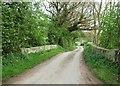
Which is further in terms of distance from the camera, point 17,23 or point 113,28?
point 17,23

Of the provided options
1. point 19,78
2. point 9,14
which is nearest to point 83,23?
point 9,14

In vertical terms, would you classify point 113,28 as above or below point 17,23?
below

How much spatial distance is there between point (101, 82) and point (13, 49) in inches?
339

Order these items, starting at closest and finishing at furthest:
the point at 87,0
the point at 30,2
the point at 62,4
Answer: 1. the point at 30,2
2. the point at 87,0
3. the point at 62,4

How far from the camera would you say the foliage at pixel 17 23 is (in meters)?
16.0

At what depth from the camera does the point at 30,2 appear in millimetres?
19594

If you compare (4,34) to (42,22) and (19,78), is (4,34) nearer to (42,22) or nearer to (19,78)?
(19,78)

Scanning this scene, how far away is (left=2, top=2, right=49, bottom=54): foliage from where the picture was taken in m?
16.0

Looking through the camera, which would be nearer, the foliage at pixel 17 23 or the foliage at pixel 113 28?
the foliage at pixel 113 28

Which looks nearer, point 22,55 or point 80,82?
point 80,82

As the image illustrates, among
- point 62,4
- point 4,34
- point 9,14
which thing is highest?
point 62,4

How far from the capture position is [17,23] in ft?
58.8

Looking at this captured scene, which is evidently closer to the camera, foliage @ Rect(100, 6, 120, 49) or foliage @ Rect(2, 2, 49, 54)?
foliage @ Rect(100, 6, 120, 49)

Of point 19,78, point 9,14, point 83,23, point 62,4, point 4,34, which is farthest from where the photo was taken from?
point 83,23
